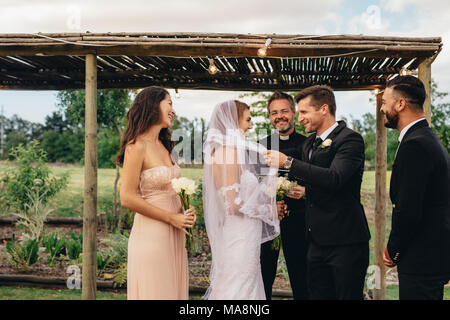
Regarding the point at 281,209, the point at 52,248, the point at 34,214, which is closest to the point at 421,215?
the point at 281,209

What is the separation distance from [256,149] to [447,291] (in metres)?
4.68

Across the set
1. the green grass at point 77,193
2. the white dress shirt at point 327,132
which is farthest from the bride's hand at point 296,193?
the green grass at point 77,193

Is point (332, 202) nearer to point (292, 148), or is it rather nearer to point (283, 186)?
point (283, 186)

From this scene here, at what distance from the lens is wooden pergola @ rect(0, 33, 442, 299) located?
157 inches

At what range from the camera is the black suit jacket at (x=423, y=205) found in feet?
8.16

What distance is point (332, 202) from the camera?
3025 millimetres

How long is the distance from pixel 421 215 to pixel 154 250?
2.02 m

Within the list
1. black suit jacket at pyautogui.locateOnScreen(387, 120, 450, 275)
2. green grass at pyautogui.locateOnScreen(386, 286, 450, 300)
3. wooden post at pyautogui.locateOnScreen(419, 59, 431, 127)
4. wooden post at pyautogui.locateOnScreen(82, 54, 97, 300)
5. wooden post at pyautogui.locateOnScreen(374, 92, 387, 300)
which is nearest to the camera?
black suit jacket at pyautogui.locateOnScreen(387, 120, 450, 275)

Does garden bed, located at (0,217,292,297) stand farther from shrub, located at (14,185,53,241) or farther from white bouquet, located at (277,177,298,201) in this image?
white bouquet, located at (277,177,298,201)

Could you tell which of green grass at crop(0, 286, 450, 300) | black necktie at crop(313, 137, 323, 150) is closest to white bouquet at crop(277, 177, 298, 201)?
black necktie at crop(313, 137, 323, 150)

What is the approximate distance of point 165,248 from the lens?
3041 millimetres

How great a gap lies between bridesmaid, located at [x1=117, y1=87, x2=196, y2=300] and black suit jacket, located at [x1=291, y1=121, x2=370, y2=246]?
1.05 meters
